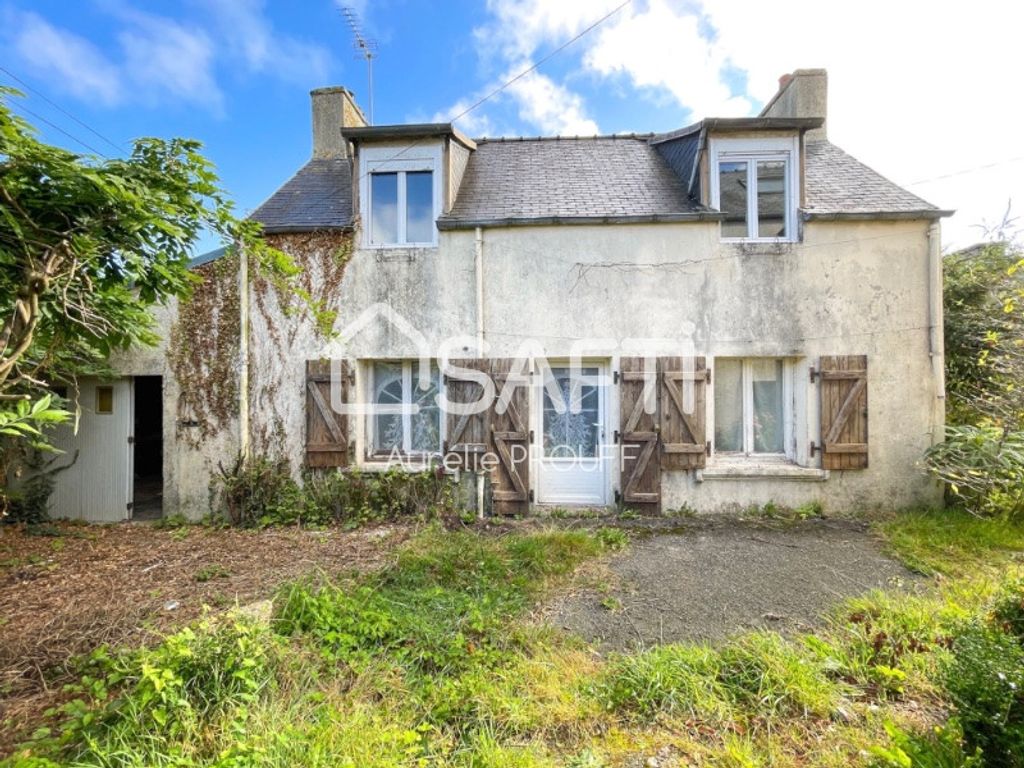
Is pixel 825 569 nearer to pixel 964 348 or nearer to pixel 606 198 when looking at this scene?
pixel 964 348

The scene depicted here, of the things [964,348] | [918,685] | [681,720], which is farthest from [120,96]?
[964,348]

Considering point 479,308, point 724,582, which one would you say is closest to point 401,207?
point 479,308

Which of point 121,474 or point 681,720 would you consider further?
point 121,474

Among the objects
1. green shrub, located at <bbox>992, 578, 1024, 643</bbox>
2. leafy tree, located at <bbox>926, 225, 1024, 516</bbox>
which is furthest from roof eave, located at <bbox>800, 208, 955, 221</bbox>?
green shrub, located at <bbox>992, 578, 1024, 643</bbox>

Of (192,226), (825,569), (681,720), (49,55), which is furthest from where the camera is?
(49,55)

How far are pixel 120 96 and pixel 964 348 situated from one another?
46.5ft

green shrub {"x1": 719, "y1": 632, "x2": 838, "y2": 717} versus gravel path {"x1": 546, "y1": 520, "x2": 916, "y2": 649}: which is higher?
green shrub {"x1": 719, "y1": 632, "x2": 838, "y2": 717}

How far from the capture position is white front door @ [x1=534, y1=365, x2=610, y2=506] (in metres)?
6.07

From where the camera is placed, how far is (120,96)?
732cm

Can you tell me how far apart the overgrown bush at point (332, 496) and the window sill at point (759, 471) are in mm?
3599

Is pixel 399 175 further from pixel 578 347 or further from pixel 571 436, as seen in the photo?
pixel 571 436

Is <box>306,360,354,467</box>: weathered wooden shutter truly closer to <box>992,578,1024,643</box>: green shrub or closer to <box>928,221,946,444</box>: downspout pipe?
<box>992,578,1024,643</box>: green shrub

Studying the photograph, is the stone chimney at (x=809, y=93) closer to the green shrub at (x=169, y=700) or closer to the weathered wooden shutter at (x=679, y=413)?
the weathered wooden shutter at (x=679, y=413)

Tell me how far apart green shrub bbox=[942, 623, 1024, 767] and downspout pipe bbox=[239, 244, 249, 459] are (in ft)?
23.1
